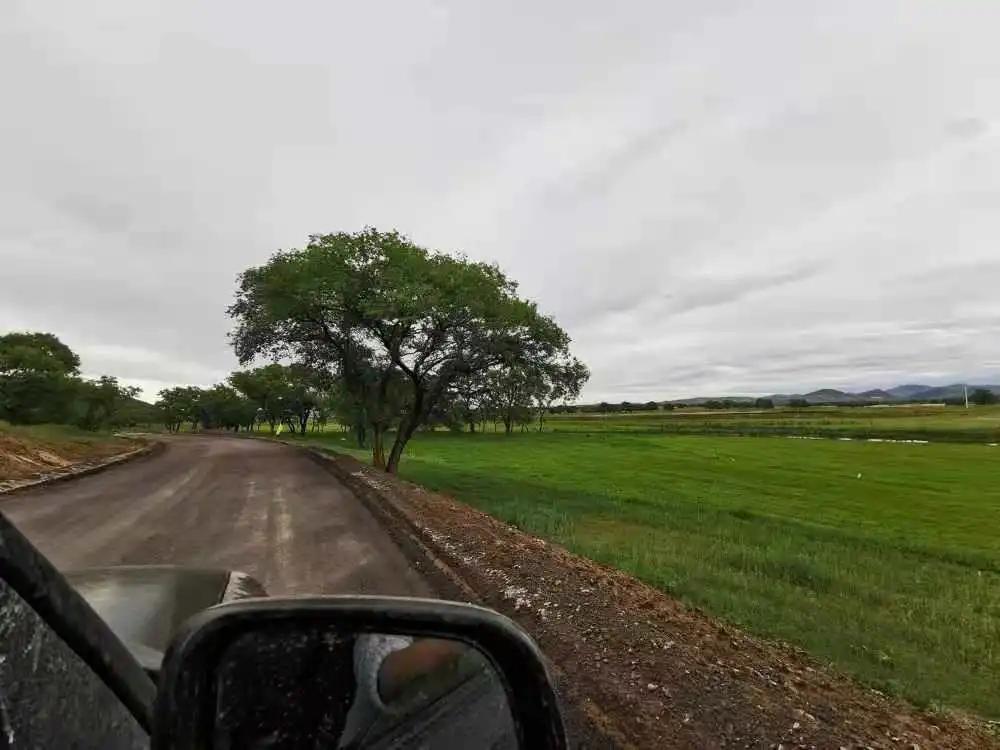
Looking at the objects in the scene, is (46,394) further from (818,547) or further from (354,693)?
(354,693)

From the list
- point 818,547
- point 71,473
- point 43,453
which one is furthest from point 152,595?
point 43,453

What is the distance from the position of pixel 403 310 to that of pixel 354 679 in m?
21.4

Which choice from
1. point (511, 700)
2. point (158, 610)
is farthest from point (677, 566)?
point (511, 700)

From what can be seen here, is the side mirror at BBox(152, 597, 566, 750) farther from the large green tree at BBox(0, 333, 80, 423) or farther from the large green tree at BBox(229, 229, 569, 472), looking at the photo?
the large green tree at BBox(0, 333, 80, 423)

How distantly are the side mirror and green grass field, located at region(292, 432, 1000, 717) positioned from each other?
21.0 feet

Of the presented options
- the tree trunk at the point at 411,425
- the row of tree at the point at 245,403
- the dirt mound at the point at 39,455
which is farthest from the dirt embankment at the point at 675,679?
the row of tree at the point at 245,403

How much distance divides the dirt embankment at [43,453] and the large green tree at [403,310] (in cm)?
750

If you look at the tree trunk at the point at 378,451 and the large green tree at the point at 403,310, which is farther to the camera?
the tree trunk at the point at 378,451

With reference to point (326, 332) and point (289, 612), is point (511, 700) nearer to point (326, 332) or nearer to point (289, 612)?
point (289, 612)

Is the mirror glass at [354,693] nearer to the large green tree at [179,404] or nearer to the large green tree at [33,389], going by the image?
the large green tree at [33,389]

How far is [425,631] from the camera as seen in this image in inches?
51.0

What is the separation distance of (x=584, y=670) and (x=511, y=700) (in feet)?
14.8

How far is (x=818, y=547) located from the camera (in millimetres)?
14898

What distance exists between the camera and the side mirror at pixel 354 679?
1.12 metres
